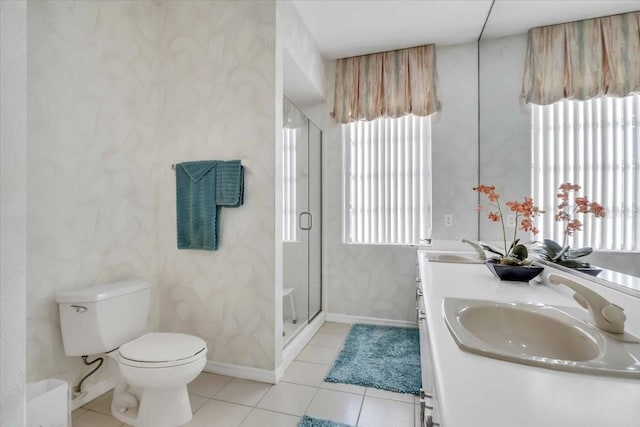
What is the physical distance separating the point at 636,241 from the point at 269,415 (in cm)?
181

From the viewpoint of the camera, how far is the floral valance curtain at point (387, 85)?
2951mm

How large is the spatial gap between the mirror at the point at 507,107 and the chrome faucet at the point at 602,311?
316 millimetres

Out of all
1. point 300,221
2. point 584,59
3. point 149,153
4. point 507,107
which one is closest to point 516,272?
point 584,59

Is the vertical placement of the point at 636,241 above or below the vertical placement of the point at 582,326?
above

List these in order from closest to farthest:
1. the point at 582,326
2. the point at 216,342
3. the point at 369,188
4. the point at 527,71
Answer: the point at 582,326 < the point at 527,71 < the point at 216,342 < the point at 369,188

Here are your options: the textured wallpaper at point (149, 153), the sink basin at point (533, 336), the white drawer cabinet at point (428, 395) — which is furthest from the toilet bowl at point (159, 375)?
the sink basin at point (533, 336)

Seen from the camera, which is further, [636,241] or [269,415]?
[269,415]

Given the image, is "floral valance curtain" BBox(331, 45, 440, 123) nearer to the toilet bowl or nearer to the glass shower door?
the glass shower door

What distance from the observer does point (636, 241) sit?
34.2 inches

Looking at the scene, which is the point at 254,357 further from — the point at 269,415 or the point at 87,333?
the point at 87,333

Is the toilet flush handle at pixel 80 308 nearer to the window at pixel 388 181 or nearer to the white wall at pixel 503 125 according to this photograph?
the window at pixel 388 181

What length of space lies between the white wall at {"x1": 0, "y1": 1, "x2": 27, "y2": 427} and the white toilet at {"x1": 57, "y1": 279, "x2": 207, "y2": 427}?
30.7 inches

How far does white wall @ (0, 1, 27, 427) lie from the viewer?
75 centimetres

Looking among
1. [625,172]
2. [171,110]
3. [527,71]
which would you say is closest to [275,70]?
[171,110]
